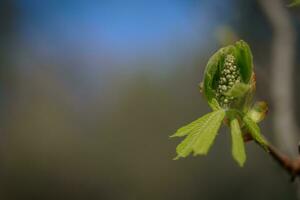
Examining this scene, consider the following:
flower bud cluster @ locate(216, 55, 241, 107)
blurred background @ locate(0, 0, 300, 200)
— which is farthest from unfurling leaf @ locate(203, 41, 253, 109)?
blurred background @ locate(0, 0, 300, 200)

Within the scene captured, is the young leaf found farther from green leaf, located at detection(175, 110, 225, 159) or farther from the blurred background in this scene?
the blurred background

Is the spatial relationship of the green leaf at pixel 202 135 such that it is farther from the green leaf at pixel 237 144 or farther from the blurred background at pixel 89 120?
the blurred background at pixel 89 120

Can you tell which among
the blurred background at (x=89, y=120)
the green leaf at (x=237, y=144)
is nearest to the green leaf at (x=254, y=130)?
the green leaf at (x=237, y=144)

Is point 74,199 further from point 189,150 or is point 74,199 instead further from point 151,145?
point 189,150

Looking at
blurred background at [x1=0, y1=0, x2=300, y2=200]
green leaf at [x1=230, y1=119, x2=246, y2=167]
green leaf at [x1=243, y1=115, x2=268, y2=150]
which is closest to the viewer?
green leaf at [x1=230, y1=119, x2=246, y2=167]

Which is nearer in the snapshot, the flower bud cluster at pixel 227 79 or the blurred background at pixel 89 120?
the flower bud cluster at pixel 227 79

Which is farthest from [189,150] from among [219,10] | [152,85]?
[152,85]
